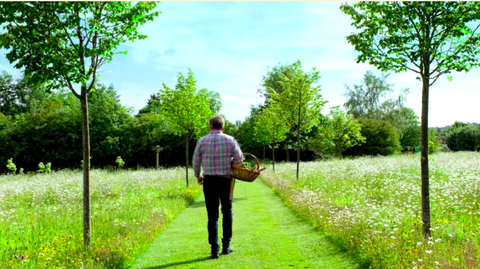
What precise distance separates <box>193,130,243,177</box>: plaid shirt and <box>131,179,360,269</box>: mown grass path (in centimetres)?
138

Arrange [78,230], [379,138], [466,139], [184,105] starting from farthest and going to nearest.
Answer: [466,139] < [379,138] < [184,105] < [78,230]

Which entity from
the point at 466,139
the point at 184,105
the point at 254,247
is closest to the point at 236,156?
the point at 254,247

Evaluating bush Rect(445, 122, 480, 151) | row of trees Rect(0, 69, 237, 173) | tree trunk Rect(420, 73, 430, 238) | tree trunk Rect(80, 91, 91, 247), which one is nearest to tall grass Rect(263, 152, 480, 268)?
tree trunk Rect(420, 73, 430, 238)

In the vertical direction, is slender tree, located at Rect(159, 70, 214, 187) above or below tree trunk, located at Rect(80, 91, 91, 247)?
above

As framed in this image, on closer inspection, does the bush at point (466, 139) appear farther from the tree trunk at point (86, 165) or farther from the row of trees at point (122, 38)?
the tree trunk at point (86, 165)

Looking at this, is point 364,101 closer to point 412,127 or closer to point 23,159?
point 412,127

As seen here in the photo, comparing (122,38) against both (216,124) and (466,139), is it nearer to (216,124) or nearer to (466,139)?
(216,124)

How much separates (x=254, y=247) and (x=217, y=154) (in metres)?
1.92

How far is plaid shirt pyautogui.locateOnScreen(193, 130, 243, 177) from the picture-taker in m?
5.59

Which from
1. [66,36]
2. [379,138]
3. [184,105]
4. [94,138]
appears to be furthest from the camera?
[379,138]

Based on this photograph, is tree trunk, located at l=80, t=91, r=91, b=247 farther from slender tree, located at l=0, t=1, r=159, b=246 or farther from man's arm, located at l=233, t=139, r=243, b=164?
man's arm, located at l=233, t=139, r=243, b=164

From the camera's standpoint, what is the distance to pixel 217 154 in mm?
5613

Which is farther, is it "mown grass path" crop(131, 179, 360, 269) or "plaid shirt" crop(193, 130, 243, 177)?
"plaid shirt" crop(193, 130, 243, 177)

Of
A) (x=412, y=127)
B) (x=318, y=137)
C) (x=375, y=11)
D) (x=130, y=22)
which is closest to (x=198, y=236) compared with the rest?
(x=130, y=22)
